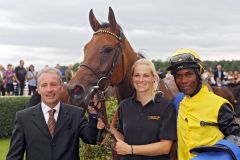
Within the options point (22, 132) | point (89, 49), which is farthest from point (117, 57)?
point (22, 132)

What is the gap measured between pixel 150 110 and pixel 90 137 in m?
0.50

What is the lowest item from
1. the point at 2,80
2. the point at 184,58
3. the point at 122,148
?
the point at 122,148

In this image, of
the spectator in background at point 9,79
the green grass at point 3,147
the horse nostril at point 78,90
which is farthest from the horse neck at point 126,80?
the spectator in background at point 9,79

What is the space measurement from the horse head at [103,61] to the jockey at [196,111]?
38.0 inches

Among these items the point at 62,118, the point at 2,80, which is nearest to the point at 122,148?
the point at 62,118

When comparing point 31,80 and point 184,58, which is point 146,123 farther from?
point 31,80

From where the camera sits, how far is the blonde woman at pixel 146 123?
302 cm

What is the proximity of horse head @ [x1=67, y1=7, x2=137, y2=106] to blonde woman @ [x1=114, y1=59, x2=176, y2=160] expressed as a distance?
0.71 metres

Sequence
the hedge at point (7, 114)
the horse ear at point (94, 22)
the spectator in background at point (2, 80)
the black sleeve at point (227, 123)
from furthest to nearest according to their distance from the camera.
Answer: the spectator in background at point (2, 80)
the hedge at point (7, 114)
the horse ear at point (94, 22)
the black sleeve at point (227, 123)

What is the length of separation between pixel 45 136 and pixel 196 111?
1.13m

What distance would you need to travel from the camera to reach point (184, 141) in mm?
3080

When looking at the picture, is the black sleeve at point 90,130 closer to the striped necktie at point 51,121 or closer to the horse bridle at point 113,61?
the striped necktie at point 51,121

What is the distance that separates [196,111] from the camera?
3043 mm

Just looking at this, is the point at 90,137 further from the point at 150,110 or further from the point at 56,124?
the point at 150,110
